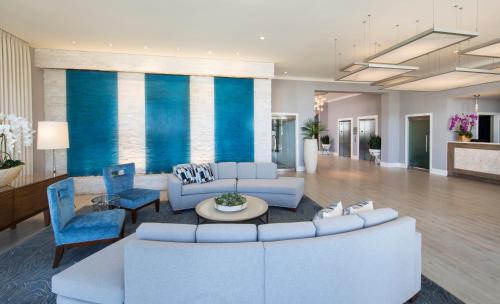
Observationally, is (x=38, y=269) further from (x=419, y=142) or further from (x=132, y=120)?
(x=419, y=142)

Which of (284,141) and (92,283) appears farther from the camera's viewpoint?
(284,141)

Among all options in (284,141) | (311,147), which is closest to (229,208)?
(311,147)

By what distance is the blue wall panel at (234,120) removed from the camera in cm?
725

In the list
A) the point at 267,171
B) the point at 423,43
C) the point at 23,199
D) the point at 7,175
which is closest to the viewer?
the point at 7,175

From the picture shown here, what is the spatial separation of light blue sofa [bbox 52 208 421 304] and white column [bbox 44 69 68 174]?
→ 5618 millimetres

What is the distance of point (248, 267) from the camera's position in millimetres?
1670

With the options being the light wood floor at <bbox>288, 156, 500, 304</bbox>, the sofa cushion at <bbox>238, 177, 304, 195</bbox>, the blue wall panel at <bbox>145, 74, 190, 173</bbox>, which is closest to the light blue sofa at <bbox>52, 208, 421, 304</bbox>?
the light wood floor at <bbox>288, 156, 500, 304</bbox>

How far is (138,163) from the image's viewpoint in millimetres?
6773

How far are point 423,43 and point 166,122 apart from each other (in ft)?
18.9

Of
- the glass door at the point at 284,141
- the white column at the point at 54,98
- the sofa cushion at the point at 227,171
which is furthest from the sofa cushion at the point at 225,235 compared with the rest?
the glass door at the point at 284,141

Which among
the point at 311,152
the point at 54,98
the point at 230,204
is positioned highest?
the point at 54,98

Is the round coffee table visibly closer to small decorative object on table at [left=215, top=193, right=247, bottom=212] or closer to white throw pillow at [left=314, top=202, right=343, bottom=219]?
small decorative object on table at [left=215, top=193, right=247, bottom=212]

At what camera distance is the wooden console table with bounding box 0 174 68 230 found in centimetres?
330

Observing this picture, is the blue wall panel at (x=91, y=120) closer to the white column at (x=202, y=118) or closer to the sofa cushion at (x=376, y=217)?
the white column at (x=202, y=118)
